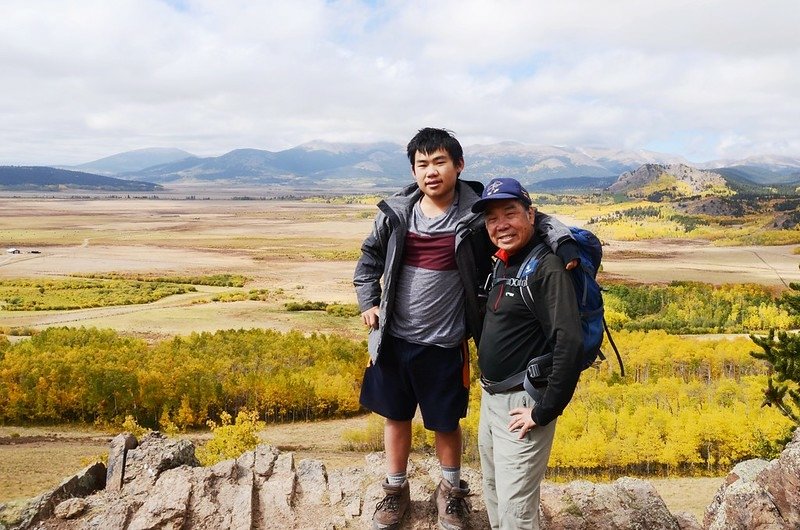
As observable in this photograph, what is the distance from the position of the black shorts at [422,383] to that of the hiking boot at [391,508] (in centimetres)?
58

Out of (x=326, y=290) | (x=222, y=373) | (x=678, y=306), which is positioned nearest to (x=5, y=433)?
(x=222, y=373)

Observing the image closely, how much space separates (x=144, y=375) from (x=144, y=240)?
84.0 meters

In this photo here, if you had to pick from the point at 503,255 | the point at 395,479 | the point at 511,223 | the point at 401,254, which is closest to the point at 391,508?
the point at 395,479

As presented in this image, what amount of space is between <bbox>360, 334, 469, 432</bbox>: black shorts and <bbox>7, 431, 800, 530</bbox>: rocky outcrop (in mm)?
973

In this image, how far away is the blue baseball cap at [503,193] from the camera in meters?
3.65

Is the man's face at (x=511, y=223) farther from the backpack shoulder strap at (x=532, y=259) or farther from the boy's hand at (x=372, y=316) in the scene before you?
the boy's hand at (x=372, y=316)

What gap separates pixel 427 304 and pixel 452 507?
1.67 meters

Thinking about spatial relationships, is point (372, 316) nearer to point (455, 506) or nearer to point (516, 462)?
point (516, 462)

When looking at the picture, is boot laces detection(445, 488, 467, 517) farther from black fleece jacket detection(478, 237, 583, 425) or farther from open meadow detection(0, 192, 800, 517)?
open meadow detection(0, 192, 800, 517)

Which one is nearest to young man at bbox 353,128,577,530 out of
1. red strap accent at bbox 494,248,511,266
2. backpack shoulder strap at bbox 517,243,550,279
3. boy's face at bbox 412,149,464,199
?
boy's face at bbox 412,149,464,199

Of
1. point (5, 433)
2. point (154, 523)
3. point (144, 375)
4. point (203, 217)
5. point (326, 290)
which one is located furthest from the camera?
point (203, 217)

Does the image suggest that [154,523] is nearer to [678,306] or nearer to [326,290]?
[326,290]

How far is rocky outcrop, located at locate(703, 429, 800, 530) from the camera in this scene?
504 cm

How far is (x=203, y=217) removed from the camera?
516ft
